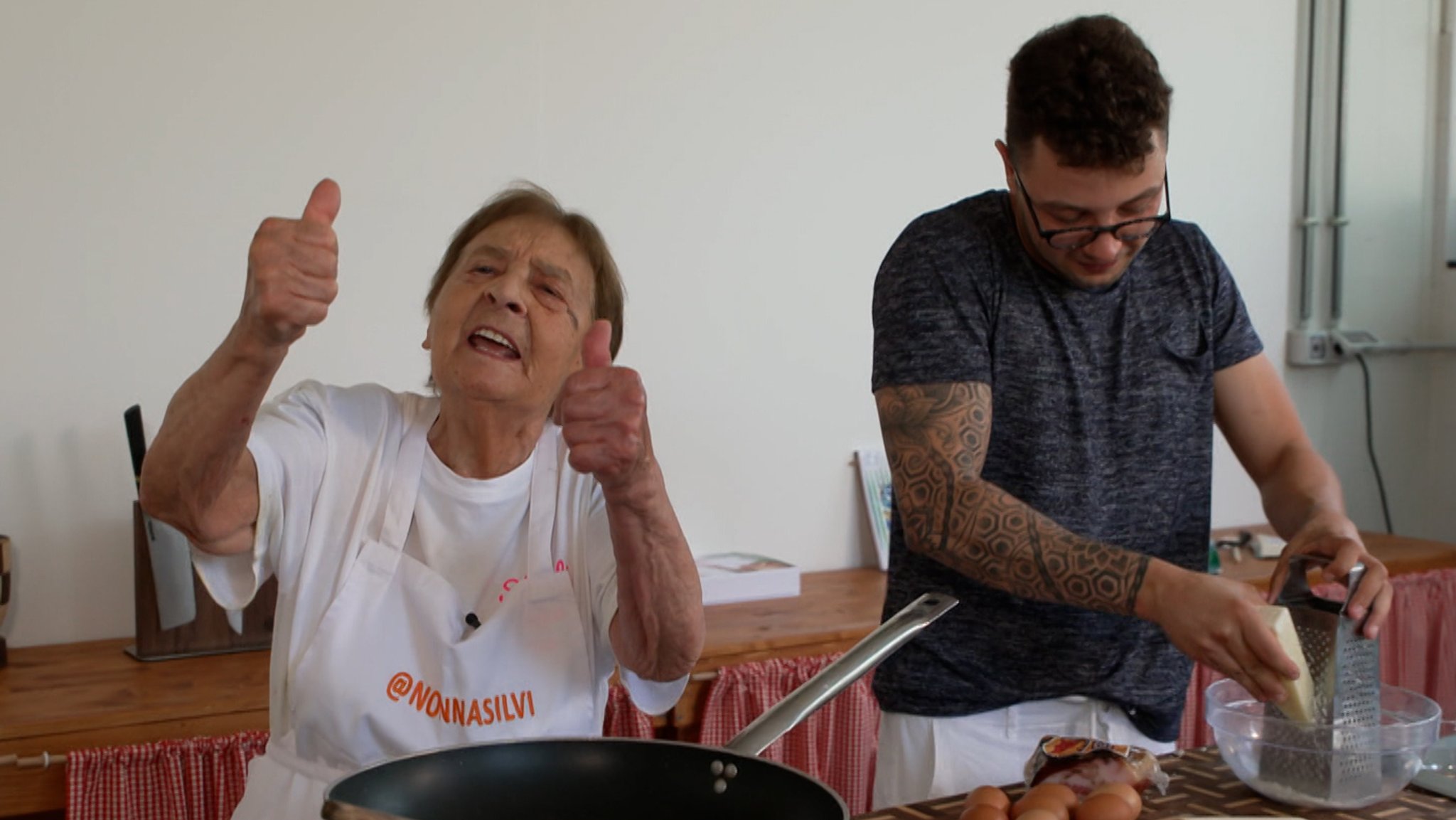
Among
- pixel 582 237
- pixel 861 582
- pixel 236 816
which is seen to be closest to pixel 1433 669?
pixel 861 582

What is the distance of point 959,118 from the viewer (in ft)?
10.6

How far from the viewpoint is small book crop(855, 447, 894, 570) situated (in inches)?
123

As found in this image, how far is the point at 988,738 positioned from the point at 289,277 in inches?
40.3

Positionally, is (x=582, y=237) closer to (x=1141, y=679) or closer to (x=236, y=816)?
(x=236, y=816)

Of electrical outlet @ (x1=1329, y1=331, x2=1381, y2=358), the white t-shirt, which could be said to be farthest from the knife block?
electrical outlet @ (x1=1329, y1=331, x2=1381, y2=358)

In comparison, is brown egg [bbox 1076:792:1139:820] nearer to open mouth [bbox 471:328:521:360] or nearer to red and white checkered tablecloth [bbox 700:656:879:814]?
open mouth [bbox 471:328:521:360]

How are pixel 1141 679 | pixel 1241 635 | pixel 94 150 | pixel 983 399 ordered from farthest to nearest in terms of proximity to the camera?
pixel 94 150 < pixel 1141 679 < pixel 983 399 < pixel 1241 635

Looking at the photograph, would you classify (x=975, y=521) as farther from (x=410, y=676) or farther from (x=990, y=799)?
(x=410, y=676)

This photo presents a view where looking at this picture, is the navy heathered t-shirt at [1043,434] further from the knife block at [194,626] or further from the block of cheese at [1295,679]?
the knife block at [194,626]

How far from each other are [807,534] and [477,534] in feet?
5.51

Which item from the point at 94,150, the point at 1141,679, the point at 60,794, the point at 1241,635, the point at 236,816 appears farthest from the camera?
the point at 94,150

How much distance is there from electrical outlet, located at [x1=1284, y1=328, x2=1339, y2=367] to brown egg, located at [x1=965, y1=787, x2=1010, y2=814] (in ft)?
9.15

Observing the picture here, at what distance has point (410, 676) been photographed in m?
1.44

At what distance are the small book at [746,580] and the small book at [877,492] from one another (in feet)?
1.09
